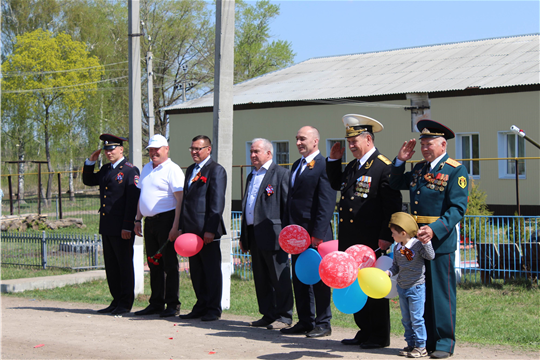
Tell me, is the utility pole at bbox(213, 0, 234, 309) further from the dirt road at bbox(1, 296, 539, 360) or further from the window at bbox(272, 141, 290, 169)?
the window at bbox(272, 141, 290, 169)

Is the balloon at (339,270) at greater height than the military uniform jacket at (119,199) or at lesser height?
lesser

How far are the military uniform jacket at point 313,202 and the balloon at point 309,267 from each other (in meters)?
0.25

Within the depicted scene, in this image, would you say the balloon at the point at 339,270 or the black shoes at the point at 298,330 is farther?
the black shoes at the point at 298,330

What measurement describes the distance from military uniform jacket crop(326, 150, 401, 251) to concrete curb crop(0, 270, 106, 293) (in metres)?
7.34

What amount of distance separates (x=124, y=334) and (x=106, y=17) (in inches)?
1568

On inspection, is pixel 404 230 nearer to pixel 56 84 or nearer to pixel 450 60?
pixel 450 60

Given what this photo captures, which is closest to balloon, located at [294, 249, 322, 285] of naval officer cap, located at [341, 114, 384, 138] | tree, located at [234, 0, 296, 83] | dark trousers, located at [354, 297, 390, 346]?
dark trousers, located at [354, 297, 390, 346]

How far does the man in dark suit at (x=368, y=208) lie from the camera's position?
5500 mm

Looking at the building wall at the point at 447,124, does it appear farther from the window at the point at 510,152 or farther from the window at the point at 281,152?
the window at the point at 281,152

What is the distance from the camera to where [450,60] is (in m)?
23.7

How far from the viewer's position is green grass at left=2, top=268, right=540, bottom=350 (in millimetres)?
6512

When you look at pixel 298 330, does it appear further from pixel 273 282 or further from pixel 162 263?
pixel 162 263

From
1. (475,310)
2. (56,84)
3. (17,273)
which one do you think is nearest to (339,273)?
(475,310)

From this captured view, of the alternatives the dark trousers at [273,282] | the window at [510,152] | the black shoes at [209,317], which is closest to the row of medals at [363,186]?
the dark trousers at [273,282]
